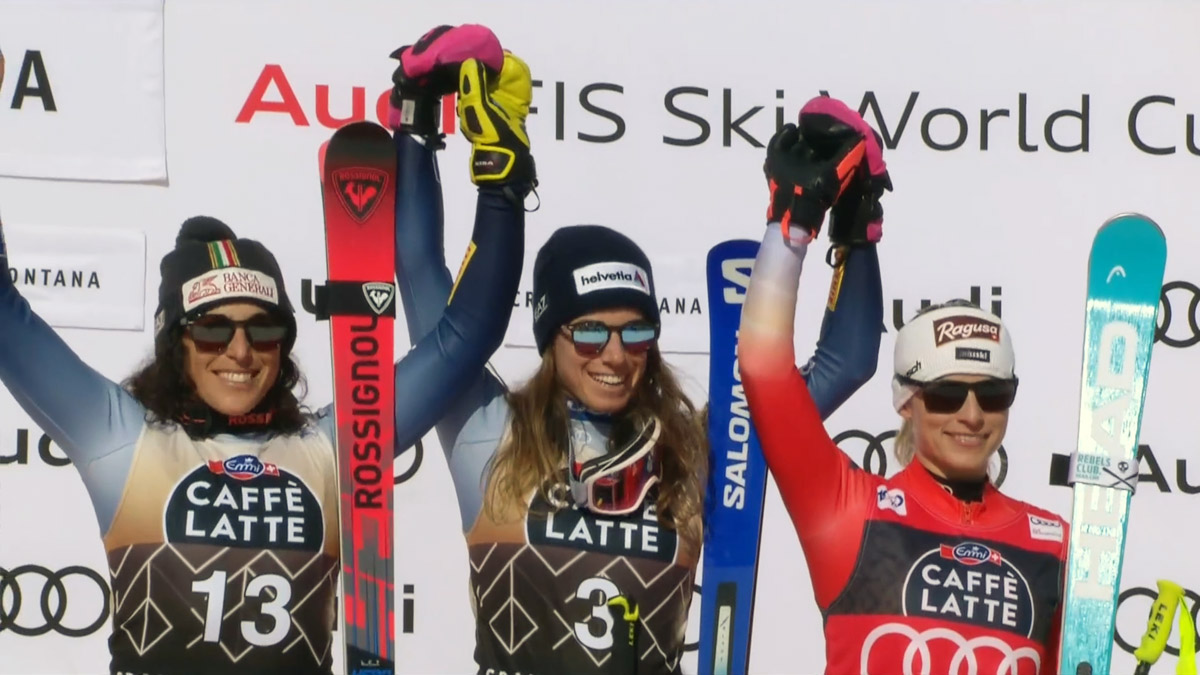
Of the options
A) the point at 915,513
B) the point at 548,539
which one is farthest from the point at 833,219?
the point at 548,539

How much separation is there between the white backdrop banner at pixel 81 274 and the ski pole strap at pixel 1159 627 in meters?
2.64

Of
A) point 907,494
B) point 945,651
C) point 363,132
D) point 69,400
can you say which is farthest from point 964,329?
point 69,400

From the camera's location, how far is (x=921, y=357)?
371cm

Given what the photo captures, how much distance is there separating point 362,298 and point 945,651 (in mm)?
1452

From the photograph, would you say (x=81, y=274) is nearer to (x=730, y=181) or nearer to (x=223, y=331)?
(x=223, y=331)

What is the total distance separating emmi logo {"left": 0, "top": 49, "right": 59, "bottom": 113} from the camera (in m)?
4.66

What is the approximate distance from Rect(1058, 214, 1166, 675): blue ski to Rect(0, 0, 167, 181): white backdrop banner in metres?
2.43

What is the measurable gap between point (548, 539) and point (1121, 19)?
2432 mm

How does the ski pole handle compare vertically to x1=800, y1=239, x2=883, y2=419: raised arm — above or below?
below

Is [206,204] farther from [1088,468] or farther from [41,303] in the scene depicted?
[1088,468]

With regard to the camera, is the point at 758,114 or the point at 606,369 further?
the point at 758,114

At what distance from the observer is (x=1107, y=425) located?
148 inches

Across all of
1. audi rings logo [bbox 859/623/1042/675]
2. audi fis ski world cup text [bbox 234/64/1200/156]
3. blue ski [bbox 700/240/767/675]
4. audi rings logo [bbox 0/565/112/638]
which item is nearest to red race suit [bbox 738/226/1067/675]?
audi rings logo [bbox 859/623/1042/675]

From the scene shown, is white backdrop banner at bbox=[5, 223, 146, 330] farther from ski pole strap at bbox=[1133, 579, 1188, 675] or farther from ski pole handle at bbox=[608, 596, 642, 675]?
ski pole strap at bbox=[1133, 579, 1188, 675]
